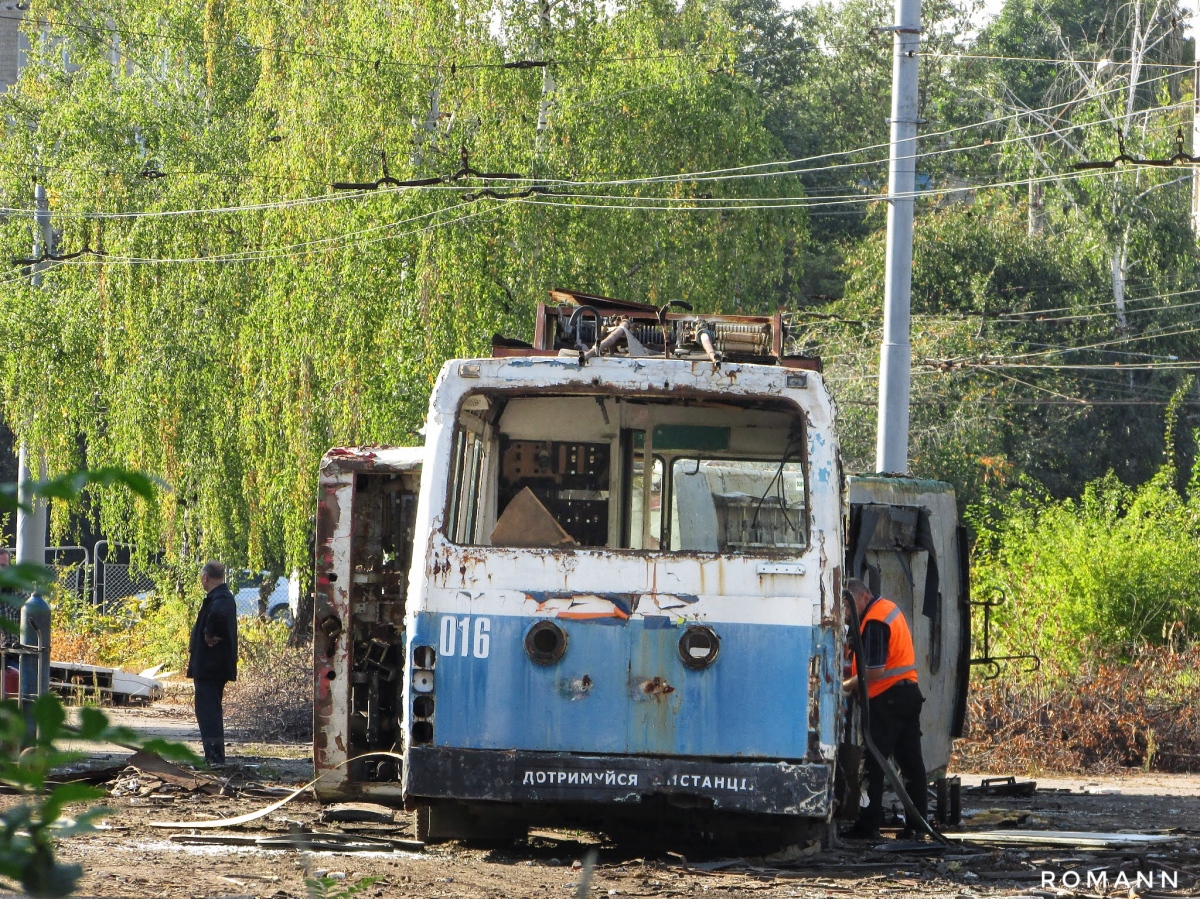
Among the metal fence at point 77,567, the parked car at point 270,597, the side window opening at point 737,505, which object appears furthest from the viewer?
the metal fence at point 77,567

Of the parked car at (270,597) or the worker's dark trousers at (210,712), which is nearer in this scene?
the worker's dark trousers at (210,712)

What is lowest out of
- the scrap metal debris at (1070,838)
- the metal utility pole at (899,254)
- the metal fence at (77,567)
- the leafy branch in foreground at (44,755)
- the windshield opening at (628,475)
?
the scrap metal debris at (1070,838)

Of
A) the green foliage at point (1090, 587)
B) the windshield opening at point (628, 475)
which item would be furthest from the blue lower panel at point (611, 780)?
the green foliage at point (1090, 587)

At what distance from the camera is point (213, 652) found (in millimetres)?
12953

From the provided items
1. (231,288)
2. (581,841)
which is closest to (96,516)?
(231,288)

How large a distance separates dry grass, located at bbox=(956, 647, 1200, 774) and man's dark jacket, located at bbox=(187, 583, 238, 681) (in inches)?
250

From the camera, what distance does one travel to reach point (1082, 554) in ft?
58.0

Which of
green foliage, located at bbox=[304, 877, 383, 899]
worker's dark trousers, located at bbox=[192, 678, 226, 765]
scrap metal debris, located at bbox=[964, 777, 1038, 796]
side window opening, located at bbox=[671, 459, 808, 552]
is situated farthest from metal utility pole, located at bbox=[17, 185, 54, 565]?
green foliage, located at bbox=[304, 877, 383, 899]

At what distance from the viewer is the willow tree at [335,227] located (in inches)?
787

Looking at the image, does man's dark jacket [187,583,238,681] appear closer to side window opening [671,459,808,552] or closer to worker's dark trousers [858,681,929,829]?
worker's dark trousers [858,681,929,829]

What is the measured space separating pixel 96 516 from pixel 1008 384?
770 inches

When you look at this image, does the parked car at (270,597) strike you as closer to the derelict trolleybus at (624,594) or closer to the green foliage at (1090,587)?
the green foliage at (1090,587)

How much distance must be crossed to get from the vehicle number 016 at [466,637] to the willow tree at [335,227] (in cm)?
1085

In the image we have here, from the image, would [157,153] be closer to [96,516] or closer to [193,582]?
[193,582]
